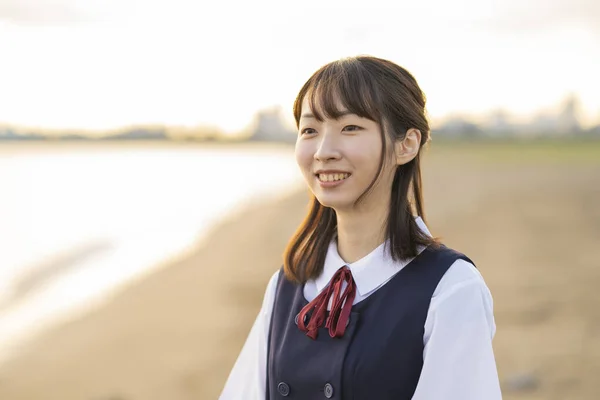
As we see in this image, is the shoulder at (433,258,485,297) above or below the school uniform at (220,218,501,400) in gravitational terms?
above

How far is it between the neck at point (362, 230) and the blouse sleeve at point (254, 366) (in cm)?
26

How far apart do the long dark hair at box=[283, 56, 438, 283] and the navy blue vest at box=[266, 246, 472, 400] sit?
90mm

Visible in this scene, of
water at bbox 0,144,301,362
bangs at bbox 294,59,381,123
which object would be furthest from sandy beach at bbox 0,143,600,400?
bangs at bbox 294,59,381,123

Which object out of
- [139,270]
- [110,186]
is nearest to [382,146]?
[139,270]

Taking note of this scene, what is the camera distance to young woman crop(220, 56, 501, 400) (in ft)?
5.31

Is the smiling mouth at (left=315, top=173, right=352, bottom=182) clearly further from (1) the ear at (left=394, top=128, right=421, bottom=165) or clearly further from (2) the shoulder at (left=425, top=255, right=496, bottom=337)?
(2) the shoulder at (left=425, top=255, right=496, bottom=337)

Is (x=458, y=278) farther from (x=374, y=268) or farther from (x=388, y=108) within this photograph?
(x=388, y=108)

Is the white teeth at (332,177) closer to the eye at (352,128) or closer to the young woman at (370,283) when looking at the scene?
the young woman at (370,283)

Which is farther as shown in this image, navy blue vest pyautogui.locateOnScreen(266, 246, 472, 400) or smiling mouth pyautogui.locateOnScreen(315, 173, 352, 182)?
smiling mouth pyautogui.locateOnScreen(315, 173, 352, 182)

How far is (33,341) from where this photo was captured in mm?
8383

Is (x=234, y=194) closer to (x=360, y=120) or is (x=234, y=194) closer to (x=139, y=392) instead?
(x=139, y=392)

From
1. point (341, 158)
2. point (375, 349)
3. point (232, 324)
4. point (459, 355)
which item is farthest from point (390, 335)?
point (232, 324)

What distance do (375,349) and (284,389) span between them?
0.85ft

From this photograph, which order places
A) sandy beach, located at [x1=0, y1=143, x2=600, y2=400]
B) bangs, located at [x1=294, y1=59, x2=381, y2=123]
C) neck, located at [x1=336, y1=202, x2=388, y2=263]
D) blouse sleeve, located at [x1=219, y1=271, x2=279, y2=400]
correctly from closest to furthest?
bangs, located at [x1=294, y1=59, x2=381, y2=123]
neck, located at [x1=336, y1=202, x2=388, y2=263]
blouse sleeve, located at [x1=219, y1=271, x2=279, y2=400]
sandy beach, located at [x1=0, y1=143, x2=600, y2=400]
